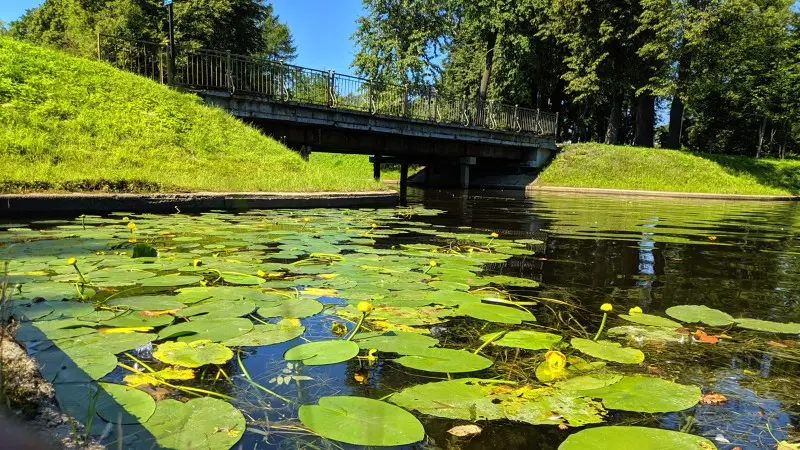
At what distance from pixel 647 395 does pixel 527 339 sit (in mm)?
602

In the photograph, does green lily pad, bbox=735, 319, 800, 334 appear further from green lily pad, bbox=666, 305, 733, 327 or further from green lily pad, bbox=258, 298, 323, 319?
green lily pad, bbox=258, 298, 323, 319

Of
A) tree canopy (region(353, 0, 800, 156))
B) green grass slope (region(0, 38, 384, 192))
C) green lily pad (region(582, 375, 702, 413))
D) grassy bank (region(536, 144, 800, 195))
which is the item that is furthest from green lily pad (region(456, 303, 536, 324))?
tree canopy (region(353, 0, 800, 156))

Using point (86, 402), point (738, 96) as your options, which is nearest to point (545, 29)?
point (738, 96)

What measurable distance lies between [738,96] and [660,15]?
1015 cm

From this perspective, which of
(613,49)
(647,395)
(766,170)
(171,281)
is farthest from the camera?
(613,49)

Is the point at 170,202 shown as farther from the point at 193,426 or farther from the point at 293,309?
the point at 193,426

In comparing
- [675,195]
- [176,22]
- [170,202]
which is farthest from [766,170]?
[176,22]

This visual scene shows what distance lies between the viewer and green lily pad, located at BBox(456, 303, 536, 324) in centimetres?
230

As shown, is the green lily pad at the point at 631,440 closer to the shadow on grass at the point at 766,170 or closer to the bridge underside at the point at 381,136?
the bridge underside at the point at 381,136

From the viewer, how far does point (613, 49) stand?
24781 millimetres

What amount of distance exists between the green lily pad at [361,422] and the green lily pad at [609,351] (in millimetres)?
958

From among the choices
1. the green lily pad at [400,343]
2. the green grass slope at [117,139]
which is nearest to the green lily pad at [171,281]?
the green lily pad at [400,343]

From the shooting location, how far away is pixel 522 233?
633 centimetres

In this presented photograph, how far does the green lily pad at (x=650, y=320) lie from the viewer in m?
2.41
